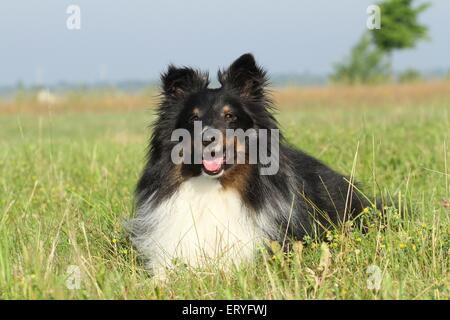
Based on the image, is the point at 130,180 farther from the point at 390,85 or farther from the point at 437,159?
the point at 390,85

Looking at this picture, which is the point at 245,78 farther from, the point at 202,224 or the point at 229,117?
the point at 202,224

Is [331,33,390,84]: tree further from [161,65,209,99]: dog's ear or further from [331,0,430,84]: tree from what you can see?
[161,65,209,99]: dog's ear

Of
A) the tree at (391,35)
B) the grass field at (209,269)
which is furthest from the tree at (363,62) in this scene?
the grass field at (209,269)

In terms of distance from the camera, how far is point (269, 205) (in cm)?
460

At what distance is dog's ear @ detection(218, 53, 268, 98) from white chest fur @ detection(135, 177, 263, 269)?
71cm

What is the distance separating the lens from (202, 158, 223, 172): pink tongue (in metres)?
4.38

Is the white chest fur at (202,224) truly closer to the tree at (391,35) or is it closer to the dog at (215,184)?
the dog at (215,184)

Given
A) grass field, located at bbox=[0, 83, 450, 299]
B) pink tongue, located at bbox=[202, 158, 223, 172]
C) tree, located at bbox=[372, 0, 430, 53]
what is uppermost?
tree, located at bbox=[372, 0, 430, 53]

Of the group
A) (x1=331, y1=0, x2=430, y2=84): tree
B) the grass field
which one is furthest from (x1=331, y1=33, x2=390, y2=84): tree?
the grass field

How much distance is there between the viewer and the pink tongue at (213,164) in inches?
172

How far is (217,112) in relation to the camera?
4.48 meters
